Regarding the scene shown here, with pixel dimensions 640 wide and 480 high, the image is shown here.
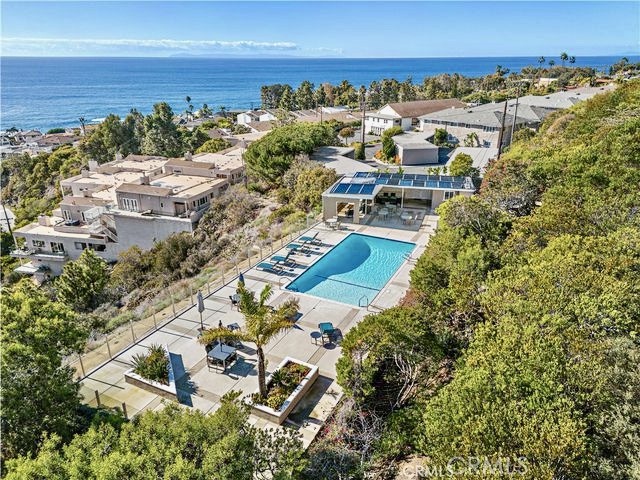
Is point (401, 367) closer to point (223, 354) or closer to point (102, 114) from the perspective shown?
point (223, 354)

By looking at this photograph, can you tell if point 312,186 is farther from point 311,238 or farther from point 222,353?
point 222,353

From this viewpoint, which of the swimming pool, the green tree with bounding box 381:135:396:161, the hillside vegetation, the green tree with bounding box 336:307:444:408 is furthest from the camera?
the green tree with bounding box 381:135:396:161

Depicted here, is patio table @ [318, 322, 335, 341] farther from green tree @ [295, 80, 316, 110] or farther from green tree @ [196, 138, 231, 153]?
green tree @ [295, 80, 316, 110]

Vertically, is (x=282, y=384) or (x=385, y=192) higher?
(x=385, y=192)

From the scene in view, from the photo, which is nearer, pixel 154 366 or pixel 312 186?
Result: pixel 154 366

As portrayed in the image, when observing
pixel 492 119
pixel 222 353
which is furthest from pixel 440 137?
pixel 222 353

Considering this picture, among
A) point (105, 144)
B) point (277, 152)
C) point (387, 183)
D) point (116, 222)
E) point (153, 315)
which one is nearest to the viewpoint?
point (153, 315)

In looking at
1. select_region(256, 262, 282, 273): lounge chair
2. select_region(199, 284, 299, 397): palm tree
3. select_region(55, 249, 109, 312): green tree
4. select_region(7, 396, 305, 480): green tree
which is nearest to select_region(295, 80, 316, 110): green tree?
select_region(55, 249, 109, 312): green tree
